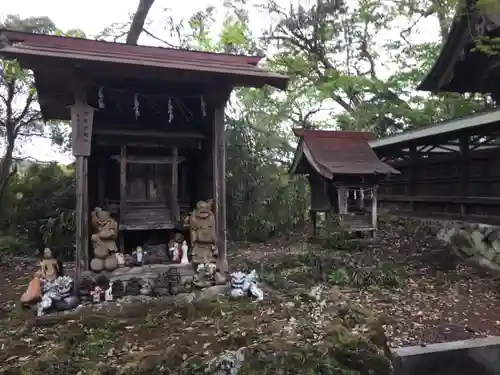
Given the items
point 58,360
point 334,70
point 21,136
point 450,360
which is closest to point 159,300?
point 58,360

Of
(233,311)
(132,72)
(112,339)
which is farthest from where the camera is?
(132,72)

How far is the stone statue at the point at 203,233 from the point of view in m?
6.43

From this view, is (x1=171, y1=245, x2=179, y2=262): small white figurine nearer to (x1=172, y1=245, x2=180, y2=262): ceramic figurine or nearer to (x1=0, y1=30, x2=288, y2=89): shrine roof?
(x1=172, y1=245, x2=180, y2=262): ceramic figurine

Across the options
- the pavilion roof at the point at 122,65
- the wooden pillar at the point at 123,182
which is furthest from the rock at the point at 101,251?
the pavilion roof at the point at 122,65

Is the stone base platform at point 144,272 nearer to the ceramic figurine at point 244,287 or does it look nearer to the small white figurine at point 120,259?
the small white figurine at point 120,259

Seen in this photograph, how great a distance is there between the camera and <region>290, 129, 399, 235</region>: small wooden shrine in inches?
373

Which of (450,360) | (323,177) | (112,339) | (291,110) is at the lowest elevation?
(450,360)

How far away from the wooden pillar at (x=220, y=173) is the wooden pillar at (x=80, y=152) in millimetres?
1867

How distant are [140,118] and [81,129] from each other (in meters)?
2.01

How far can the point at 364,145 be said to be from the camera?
10641mm

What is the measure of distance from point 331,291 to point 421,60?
13.9 m

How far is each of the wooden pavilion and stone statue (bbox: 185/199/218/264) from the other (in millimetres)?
136

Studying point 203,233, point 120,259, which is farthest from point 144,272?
point 203,233

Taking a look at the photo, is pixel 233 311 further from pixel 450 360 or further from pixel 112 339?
pixel 450 360
